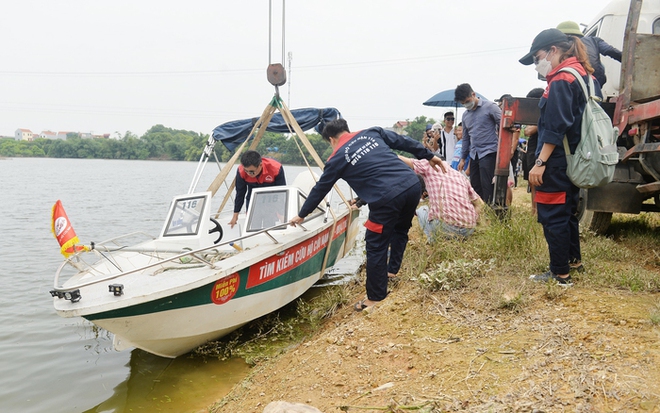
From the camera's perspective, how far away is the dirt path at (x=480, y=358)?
2482 millimetres

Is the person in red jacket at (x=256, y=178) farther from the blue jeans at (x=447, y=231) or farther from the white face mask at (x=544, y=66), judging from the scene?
the white face mask at (x=544, y=66)

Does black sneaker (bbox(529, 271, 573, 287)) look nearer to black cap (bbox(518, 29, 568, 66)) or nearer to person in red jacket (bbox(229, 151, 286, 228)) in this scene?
black cap (bbox(518, 29, 568, 66))

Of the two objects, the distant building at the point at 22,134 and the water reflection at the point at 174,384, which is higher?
the distant building at the point at 22,134

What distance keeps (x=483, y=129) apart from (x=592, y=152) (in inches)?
122

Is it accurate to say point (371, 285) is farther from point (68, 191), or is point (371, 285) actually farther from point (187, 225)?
point (68, 191)

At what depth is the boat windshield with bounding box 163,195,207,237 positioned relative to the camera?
5910mm

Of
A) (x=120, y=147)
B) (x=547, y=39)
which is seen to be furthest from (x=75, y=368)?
(x=120, y=147)

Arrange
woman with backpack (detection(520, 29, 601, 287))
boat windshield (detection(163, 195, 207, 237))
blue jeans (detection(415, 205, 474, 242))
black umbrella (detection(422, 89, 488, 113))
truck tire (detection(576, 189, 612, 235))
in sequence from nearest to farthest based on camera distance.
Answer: woman with backpack (detection(520, 29, 601, 287)) < blue jeans (detection(415, 205, 474, 242)) < truck tire (detection(576, 189, 612, 235)) < boat windshield (detection(163, 195, 207, 237)) < black umbrella (detection(422, 89, 488, 113))

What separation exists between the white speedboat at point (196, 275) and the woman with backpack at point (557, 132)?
2.31 metres

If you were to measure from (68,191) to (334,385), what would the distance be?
26.5 m

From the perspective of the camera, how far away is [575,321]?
3.23m

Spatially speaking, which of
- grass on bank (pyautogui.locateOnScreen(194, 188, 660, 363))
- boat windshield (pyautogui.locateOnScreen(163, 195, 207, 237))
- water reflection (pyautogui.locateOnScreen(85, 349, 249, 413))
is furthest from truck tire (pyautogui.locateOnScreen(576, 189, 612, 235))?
boat windshield (pyautogui.locateOnScreen(163, 195, 207, 237))

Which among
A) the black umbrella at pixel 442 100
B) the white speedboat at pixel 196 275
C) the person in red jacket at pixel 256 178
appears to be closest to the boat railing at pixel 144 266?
the white speedboat at pixel 196 275

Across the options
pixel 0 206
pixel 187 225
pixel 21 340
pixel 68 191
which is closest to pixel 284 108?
pixel 187 225
